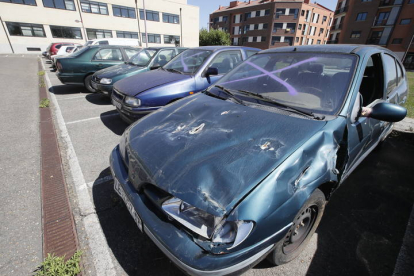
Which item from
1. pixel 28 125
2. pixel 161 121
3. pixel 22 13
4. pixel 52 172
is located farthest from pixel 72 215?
pixel 22 13

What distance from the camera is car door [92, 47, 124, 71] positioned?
6863mm

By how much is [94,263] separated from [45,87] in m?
8.93

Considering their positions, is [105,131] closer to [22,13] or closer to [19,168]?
[19,168]

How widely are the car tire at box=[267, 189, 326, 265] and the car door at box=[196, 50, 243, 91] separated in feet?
9.39

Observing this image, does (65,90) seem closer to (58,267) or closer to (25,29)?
(58,267)

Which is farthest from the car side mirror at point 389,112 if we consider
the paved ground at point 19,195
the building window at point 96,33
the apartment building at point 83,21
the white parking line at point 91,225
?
the building window at point 96,33

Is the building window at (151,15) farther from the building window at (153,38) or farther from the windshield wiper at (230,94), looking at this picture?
the windshield wiper at (230,94)

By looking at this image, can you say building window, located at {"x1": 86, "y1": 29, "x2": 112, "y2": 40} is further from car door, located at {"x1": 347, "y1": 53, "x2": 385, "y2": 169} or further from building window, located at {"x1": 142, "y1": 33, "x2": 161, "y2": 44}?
car door, located at {"x1": 347, "y1": 53, "x2": 385, "y2": 169}

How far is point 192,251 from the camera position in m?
1.15

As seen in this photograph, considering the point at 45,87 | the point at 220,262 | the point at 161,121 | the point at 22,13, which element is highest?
the point at 22,13

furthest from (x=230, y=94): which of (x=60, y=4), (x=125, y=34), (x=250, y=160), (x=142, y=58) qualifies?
(x=125, y=34)

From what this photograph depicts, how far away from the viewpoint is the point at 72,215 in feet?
7.04

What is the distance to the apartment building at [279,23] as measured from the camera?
41281mm

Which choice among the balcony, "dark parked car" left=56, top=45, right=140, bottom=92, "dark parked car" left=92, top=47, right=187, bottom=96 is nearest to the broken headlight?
"dark parked car" left=92, top=47, right=187, bottom=96
